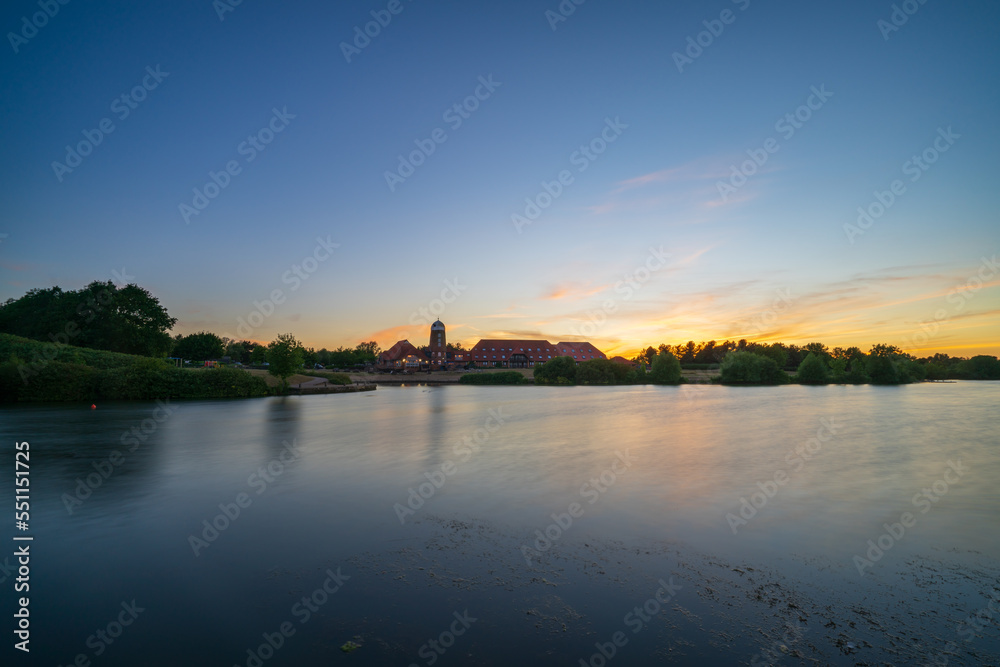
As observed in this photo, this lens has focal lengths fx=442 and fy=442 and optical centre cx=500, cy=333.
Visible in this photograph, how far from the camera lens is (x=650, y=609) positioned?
5.52 m

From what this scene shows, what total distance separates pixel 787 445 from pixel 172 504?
73.4 ft

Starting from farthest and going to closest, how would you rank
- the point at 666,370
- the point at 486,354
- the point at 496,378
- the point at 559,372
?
the point at 486,354
the point at 666,370
the point at 496,378
the point at 559,372

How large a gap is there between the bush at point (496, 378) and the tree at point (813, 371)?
191 feet

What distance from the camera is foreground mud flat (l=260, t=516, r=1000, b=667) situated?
4.62 m

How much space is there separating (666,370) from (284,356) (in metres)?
73.9

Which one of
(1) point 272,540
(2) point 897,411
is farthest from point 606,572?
(2) point 897,411

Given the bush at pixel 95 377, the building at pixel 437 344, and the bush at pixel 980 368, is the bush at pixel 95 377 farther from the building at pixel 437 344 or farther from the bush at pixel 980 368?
the bush at pixel 980 368

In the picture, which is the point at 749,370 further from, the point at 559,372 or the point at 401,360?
the point at 401,360

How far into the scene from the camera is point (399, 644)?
15.5 feet

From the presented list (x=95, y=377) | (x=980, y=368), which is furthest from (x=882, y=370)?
(x=95, y=377)

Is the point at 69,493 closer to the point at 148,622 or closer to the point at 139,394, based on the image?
the point at 148,622

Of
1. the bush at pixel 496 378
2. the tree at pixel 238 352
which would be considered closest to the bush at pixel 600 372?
the bush at pixel 496 378

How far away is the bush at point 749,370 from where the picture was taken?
87625 millimetres

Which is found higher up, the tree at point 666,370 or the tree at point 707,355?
the tree at point 707,355
